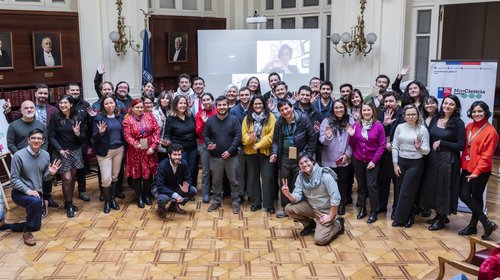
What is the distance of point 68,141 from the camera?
6953 mm

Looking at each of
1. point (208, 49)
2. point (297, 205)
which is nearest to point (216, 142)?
point (297, 205)

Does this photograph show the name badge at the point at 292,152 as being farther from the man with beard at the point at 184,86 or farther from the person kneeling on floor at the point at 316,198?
the man with beard at the point at 184,86

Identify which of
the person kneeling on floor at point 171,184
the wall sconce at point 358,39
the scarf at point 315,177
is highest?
the wall sconce at point 358,39

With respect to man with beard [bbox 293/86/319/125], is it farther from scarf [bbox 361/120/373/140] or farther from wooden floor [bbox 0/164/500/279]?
wooden floor [bbox 0/164/500/279]

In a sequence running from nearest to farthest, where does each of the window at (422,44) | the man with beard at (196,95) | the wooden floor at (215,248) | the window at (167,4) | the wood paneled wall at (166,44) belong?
the wooden floor at (215,248) < the man with beard at (196,95) < the window at (422,44) < the wood paneled wall at (166,44) < the window at (167,4)

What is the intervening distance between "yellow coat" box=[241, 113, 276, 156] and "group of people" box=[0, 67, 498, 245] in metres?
0.02

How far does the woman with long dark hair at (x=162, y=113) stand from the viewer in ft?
23.9

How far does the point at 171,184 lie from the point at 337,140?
7.68ft

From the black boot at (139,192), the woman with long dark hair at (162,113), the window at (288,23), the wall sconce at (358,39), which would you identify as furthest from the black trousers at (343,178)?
the window at (288,23)

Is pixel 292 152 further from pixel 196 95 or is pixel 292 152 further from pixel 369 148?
pixel 196 95

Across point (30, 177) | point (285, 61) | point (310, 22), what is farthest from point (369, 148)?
point (310, 22)

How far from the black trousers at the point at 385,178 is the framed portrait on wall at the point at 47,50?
6273 mm

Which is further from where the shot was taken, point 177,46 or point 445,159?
point 177,46

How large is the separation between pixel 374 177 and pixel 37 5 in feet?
23.0
